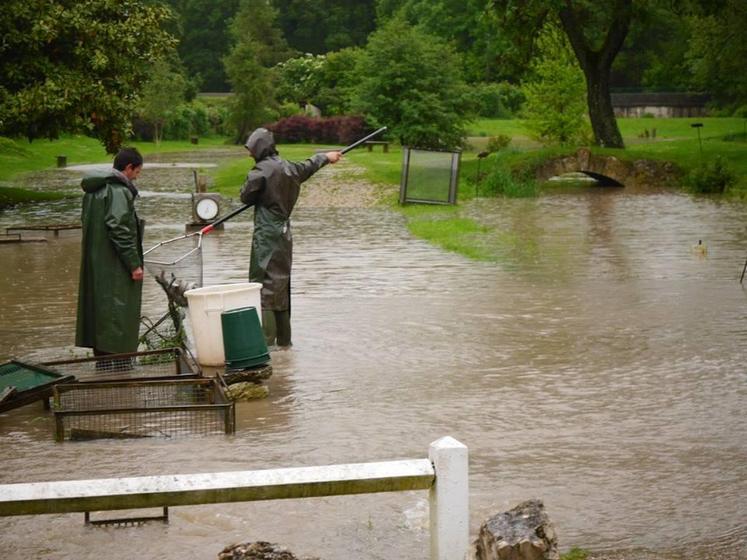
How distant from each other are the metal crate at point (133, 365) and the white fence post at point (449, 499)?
4842mm

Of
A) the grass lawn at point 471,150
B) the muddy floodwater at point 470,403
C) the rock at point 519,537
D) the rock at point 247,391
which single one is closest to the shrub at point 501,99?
the grass lawn at point 471,150

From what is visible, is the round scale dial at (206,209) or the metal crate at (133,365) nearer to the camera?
the metal crate at (133,365)

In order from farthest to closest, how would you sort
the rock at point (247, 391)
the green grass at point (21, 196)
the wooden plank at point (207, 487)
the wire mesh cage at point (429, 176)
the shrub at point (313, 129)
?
the shrub at point (313, 129), the green grass at point (21, 196), the wire mesh cage at point (429, 176), the rock at point (247, 391), the wooden plank at point (207, 487)

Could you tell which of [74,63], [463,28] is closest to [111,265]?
[74,63]

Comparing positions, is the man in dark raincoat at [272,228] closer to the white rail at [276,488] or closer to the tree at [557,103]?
the white rail at [276,488]

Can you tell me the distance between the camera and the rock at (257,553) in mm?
5223

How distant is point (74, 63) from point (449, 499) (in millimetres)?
24698

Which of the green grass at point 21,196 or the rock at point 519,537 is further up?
the rock at point 519,537

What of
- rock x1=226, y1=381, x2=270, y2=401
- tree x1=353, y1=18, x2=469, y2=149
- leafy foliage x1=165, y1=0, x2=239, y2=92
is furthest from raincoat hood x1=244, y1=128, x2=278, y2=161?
leafy foliage x1=165, y1=0, x2=239, y2=92

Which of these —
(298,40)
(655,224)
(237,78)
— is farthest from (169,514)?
(298,40)

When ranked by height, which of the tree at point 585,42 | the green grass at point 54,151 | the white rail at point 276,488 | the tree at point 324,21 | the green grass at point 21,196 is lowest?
the green grass at point 54,151

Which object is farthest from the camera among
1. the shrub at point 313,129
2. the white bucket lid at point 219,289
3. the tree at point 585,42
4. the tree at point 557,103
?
the shrub at point 313,129

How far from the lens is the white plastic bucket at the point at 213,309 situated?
10.9 metres

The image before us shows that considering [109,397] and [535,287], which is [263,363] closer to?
[109,397]
